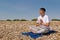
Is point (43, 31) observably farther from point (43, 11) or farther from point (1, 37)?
point (1, 37)

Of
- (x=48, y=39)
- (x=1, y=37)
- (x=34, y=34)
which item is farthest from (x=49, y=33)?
(x=1, y=37)

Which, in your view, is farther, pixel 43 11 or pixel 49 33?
pixel 49 33

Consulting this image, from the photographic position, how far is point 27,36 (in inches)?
465

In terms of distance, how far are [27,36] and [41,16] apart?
1.24 m

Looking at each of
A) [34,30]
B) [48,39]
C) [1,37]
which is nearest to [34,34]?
[34,30]

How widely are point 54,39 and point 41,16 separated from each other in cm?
139

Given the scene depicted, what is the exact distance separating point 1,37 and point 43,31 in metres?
2.54

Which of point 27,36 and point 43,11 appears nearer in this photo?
point 43,11

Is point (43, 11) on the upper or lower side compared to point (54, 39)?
upper

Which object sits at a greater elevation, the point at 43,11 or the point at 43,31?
the point at 43,11

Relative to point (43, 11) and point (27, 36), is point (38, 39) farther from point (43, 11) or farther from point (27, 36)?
point (43, 11)

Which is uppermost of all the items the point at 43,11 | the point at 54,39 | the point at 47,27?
the point at 43,11

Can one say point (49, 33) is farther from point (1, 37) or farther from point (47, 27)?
point (1, 37)

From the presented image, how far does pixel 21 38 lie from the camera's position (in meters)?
12.0
